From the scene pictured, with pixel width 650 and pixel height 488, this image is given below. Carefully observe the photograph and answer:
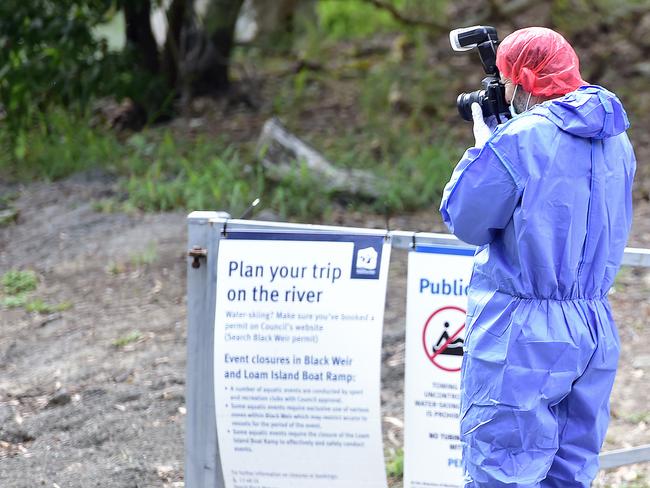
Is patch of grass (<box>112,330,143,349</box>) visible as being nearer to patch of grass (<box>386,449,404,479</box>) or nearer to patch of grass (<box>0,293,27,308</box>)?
patch of grass (<box>0,293,27,308</box>)

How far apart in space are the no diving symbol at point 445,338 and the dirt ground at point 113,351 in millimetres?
1334

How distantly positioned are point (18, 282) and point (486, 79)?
4.22 metres

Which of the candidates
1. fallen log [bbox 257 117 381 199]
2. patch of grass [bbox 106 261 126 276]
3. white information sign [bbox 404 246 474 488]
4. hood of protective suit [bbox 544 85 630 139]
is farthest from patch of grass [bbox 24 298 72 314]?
hood of protective suit [bbox 544 85 630 139]

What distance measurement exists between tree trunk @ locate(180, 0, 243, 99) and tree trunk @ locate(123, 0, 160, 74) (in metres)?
0.40

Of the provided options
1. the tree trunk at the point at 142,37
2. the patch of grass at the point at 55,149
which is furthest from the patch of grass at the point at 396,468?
the tree trunk at the point at 142,37

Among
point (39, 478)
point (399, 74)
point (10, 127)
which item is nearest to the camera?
point (39, 478)

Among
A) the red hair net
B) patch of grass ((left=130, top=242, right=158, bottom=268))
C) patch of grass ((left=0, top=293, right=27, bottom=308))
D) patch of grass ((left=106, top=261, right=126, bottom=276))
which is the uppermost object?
the red hair net

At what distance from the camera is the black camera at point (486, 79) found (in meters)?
3.26

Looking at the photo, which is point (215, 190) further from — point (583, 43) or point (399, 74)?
point (583, 43)

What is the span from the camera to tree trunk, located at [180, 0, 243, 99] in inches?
404

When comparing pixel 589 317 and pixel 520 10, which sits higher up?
pixel 520 10

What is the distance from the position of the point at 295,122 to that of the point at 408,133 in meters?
1.16

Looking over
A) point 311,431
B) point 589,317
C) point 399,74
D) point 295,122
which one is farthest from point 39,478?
point 399,74

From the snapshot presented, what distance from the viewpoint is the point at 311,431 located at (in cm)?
376
